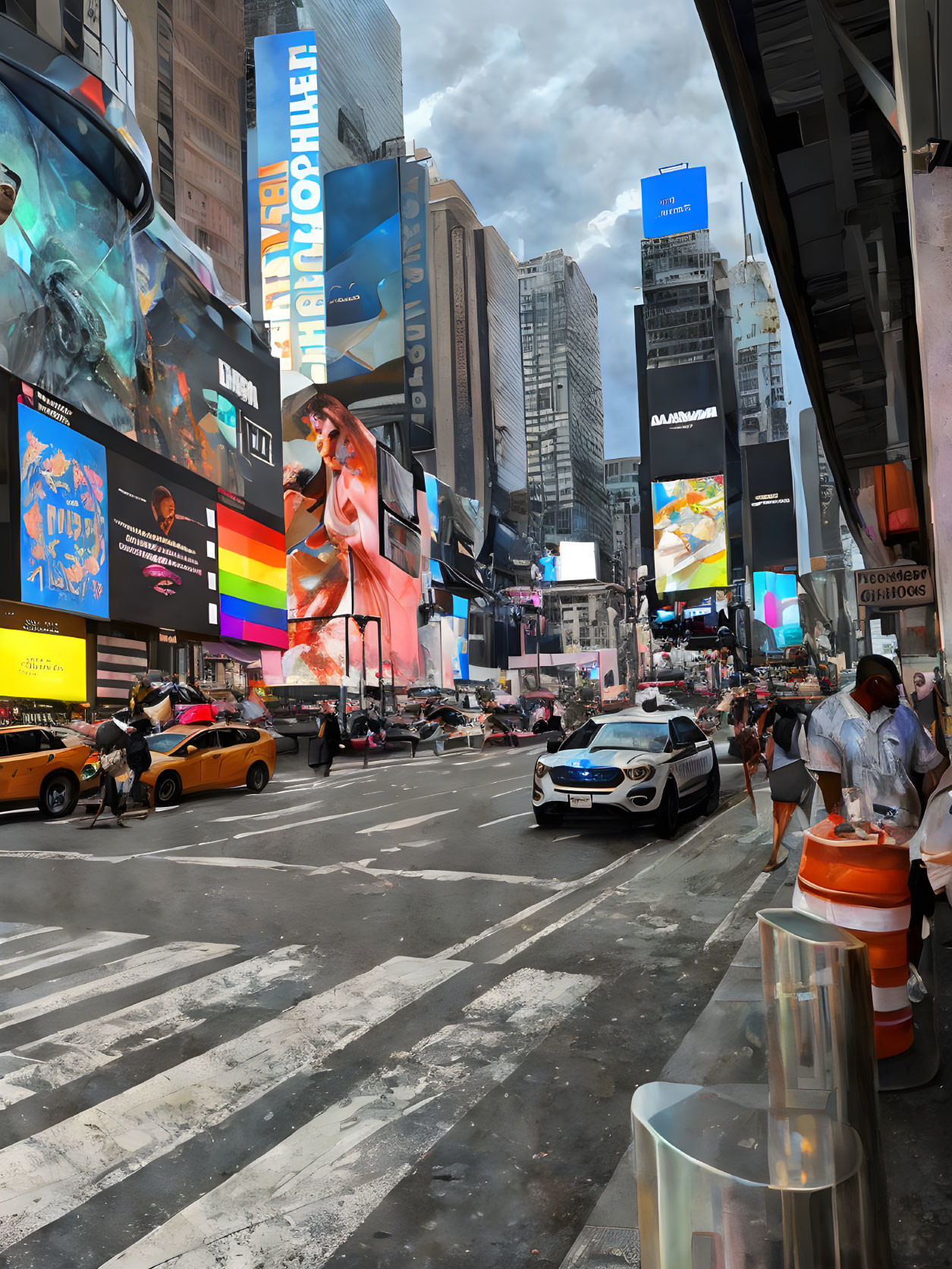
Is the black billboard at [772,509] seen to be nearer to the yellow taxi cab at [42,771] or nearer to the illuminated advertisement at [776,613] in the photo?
the illuminated advertisement at [776,613]

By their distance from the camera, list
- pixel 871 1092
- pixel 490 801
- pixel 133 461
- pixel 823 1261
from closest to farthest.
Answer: pixel 823 1261
pixel 871 1092
pixel 490 801
pixel 133 461

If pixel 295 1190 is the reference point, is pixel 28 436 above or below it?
above

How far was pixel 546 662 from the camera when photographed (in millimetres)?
119375

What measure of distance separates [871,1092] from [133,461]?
3662 centimetres

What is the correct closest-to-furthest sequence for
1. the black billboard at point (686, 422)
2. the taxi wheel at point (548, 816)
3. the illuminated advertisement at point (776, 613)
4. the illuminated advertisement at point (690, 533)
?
the taxi wheel at point (548, 816) → the illuminated advertisement at point (690, 533) → the black billboard at point (686, 422) → the illuminated advertisement at point (776, 613)

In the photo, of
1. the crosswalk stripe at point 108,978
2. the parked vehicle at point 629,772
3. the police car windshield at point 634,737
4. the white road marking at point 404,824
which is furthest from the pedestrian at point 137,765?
the crosswalk stripe at point 108,978

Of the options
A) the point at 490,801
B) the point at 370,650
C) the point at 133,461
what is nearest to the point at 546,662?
the point at 370,650

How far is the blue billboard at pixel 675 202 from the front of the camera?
92000 millimetres

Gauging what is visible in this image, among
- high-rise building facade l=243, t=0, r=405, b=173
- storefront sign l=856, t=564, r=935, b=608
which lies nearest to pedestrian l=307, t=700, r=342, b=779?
storefront sign l=856, t=564, r=935, b=608

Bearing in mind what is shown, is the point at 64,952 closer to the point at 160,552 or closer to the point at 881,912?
the point at 881,912

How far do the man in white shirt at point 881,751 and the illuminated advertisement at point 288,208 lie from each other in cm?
9030

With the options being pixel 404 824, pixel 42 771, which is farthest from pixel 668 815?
pixel 42 771

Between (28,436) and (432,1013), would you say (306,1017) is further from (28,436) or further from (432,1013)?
(28,436)

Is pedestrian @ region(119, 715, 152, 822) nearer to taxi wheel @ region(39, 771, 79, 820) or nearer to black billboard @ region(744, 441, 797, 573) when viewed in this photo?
taxi wheel @ region(39, 771, 79, 820)
